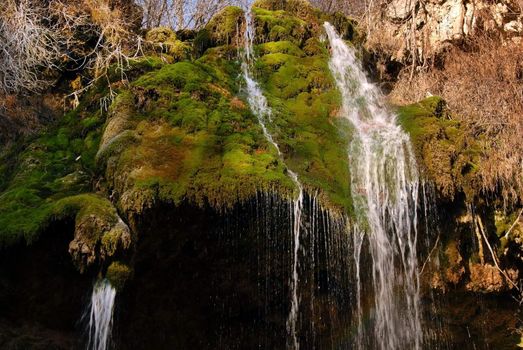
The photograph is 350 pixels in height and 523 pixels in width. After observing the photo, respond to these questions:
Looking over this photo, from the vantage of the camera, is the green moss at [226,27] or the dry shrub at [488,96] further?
the green moss at [226,27]

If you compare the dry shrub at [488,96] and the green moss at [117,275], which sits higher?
the dry shrub at [488,96]

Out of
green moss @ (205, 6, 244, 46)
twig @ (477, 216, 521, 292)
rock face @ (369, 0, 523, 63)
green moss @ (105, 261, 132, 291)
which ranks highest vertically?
rock face @ (369, 0, 523, 63)

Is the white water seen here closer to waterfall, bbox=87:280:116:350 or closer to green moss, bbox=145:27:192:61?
green moss, bbox=145:27:192:61

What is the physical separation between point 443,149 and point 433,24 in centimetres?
574

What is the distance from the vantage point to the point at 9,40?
33.1 feet

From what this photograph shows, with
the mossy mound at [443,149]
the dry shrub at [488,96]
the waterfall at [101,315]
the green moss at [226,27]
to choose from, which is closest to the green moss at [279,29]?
the green moss at [226,27]

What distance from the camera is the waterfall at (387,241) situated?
21.4 ft

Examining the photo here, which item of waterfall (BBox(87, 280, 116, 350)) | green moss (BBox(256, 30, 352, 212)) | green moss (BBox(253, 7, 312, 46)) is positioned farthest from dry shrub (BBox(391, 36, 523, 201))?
waterfall (BBox(87, 280, 116, 350))

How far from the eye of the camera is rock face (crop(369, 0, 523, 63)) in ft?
35.2

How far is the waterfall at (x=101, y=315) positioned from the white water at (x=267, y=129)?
222 cm

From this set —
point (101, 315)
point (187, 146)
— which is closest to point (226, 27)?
point (187, 146)

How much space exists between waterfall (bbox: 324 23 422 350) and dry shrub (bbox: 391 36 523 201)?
1.14 metres

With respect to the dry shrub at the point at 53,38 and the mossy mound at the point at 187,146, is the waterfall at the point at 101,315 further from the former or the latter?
A: the dry shrub at the point at 53,38

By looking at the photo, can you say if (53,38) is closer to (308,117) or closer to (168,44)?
(168,44)
